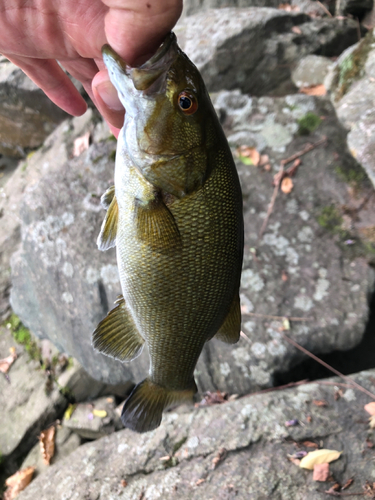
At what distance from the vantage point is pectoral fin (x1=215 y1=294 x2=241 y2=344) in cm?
153

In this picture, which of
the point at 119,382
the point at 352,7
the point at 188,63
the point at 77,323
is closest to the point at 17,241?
the point at 77,323

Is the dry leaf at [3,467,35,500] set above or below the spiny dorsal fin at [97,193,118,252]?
below

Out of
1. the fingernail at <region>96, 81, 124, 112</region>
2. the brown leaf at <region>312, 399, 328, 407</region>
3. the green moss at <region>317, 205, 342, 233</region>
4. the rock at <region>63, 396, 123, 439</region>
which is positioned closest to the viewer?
the fingernail at <region>96, 81, 124, 112</region>

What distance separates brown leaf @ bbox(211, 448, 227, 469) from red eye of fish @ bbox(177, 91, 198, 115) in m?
2.07

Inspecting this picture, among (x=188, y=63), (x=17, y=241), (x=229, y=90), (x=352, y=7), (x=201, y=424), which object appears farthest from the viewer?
(x=17, y=241)

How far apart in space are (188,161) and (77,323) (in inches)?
83.5

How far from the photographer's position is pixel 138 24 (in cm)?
117

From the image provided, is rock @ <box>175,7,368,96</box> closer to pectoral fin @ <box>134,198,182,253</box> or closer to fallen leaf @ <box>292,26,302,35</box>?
fallen leaf @ <box>292,26,302,35</box>

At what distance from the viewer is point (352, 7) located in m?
4.15

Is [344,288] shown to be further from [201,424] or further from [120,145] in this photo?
[120,145]

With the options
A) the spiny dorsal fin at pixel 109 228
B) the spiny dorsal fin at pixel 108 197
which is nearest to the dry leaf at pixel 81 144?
the spiny dorsal fin at pixel 108 197

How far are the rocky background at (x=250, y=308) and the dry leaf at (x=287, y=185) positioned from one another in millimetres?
13

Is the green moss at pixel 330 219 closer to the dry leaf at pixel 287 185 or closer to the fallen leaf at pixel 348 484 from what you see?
the dry leaf at pixel 287 185

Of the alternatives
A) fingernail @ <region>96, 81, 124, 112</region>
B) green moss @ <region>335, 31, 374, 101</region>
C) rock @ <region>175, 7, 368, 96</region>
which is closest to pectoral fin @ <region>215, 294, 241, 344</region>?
fingernail @ <region>96, 81, 124, 112</region>
